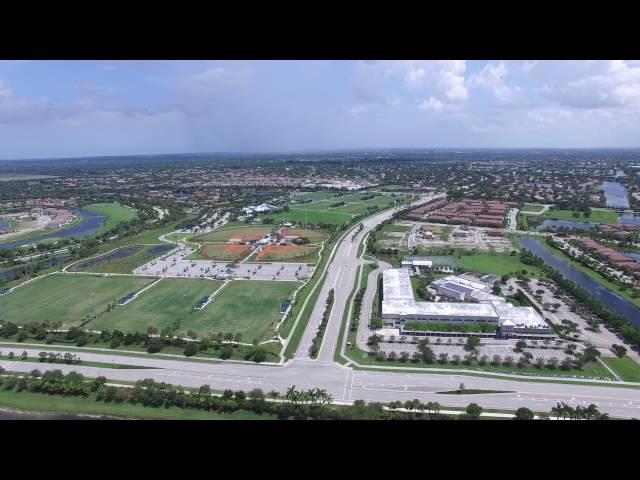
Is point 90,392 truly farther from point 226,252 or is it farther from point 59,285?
point 226,252

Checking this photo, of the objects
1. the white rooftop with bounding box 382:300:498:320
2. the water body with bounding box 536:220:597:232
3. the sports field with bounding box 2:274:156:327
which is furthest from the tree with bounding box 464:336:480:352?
the water body with bounding box 536:220:597:232

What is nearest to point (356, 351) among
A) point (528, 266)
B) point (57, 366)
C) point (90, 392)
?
point (90, 392)

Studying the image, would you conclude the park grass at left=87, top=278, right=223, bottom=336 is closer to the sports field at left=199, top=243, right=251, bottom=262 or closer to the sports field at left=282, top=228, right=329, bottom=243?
the sports field at left=199, top=243, right=251, bottom=262

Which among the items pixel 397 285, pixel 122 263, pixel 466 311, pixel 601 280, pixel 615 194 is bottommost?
pixel 601 280

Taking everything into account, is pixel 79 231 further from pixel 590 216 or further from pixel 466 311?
pixel 590 216

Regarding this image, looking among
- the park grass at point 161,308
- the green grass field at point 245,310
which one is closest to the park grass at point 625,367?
the green grass field at point 245,310

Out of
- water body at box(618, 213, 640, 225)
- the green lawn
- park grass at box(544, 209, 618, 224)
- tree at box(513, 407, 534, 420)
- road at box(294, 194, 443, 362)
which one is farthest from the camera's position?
park grass at box(544, 209, 618, 224)

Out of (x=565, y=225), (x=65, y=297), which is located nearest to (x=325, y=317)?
(x=65, y=297)

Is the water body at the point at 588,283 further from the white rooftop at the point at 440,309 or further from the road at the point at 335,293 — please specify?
the road at the point at 335,293
